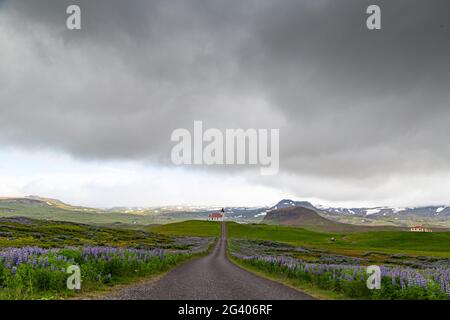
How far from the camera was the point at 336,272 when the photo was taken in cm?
2103

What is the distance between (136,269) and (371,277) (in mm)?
14956
